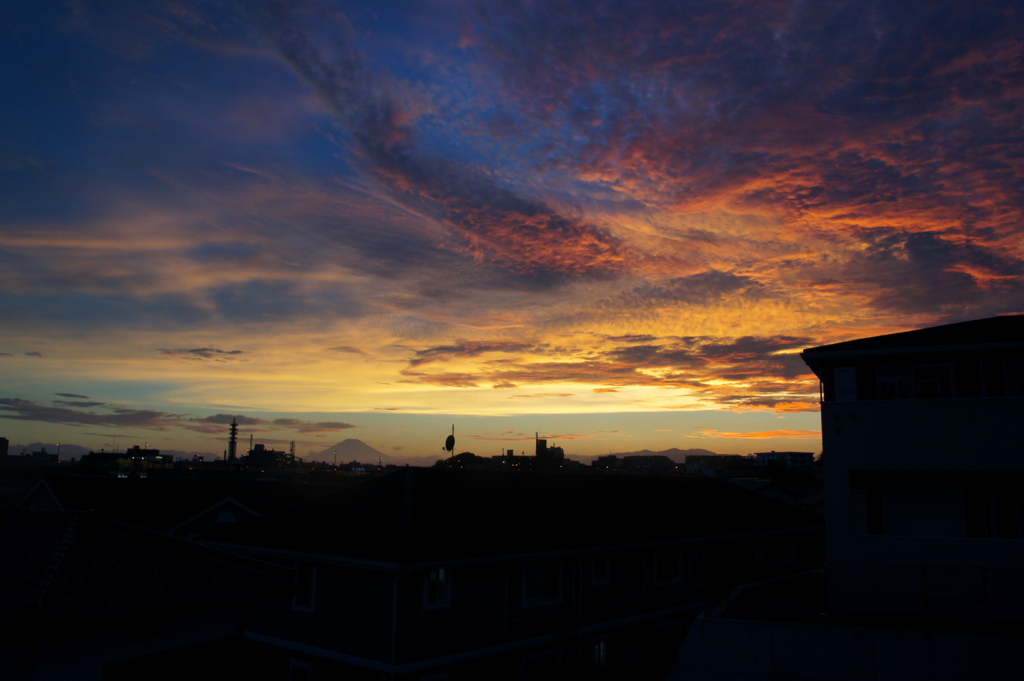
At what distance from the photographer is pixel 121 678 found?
10.5 m

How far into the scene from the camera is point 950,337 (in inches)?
811

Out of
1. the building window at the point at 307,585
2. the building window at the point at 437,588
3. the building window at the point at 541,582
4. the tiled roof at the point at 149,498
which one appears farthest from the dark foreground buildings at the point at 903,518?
the tiled roof at the point at 149,498

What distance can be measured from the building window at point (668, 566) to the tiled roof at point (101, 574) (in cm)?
1694

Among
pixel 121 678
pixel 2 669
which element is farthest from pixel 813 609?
pixel 2 669

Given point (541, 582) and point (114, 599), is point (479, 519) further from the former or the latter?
point (114, 599)

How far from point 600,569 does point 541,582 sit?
10.0 feet

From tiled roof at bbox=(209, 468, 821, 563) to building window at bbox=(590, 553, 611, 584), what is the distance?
2.37 ft

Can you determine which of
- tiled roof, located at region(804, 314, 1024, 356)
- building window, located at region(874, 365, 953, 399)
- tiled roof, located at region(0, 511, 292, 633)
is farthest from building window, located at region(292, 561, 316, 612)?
building window, located at region(874, 365, 953, 399)

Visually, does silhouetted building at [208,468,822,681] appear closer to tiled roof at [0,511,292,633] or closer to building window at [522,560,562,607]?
building window at [522,560,562,607]

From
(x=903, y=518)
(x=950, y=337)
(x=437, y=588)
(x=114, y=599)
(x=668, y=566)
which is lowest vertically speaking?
(x=668, y=566)

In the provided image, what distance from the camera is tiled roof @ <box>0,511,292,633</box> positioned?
9.74 m

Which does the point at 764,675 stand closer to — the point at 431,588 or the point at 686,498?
the point at 431,588

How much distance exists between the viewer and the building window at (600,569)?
23.2m

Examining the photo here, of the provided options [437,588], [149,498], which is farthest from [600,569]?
[149,498]
